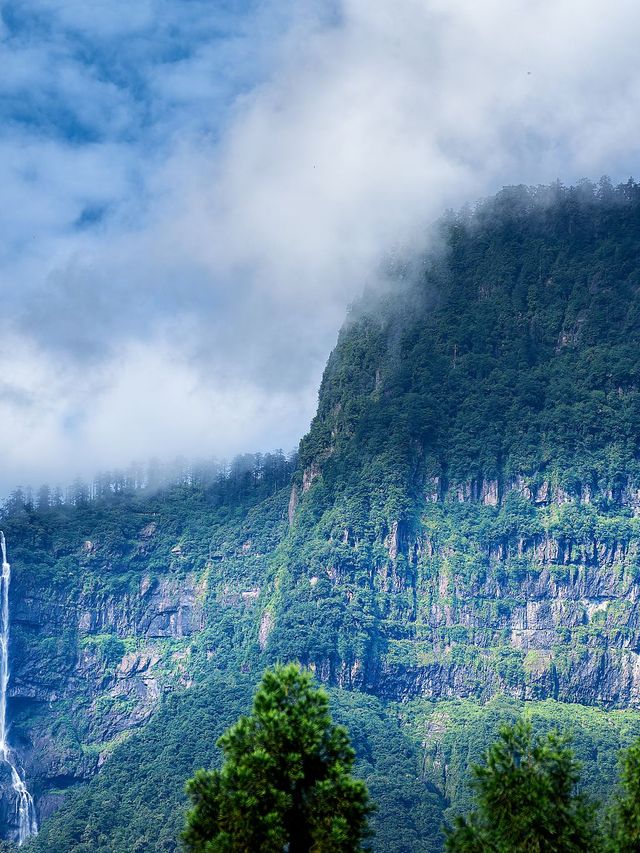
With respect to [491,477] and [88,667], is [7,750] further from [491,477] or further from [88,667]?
[491,477]

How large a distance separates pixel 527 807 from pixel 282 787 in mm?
5881

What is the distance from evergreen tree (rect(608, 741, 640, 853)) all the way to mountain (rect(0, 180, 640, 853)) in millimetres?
58747

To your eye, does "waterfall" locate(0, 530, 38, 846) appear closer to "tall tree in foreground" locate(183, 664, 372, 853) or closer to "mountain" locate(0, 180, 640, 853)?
"mountain" locate(0, 180, 640, 853)

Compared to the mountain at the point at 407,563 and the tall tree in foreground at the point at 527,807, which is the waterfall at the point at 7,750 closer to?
the mountain at the point at 407,563

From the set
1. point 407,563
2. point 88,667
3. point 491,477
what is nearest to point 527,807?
point 407,563

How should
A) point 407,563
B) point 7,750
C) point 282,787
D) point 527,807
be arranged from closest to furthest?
point 282,787 < point 527,807 < point 407,563 < point 7,750

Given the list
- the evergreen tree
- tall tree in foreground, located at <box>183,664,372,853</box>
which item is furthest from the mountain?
tall tree in foreground, located at <box>183,664,372,853</box>

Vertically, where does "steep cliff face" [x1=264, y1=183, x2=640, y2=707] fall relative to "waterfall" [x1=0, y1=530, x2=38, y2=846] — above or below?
above

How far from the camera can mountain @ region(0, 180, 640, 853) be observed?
346 feet

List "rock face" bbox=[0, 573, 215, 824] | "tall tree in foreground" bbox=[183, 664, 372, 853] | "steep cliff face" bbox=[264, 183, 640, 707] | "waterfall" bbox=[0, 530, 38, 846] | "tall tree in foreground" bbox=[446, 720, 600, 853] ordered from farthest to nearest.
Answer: "rock face" bbox=[0, 573, 215, 824] < "waterfall" bbox=[0, 530, 38, 846] < "steep cliff face" bbox=[264, 183, 640, 707] < "tall tree in foreground" bbox=[446, 720, 600, 853] < "tall tree in foreground" bbox=[183, 664, 372, 853]

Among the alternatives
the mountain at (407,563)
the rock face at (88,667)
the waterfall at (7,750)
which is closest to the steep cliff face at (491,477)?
the mountain at (407,563)

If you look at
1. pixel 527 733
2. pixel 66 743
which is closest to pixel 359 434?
pixel 66 743

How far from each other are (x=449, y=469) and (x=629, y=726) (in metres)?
27.8

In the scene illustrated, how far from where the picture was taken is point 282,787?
32.3 m
